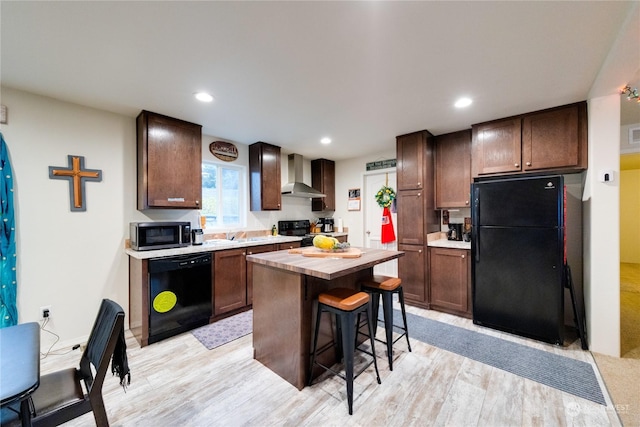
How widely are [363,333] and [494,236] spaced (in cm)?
175

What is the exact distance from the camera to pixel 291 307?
1.99 metres

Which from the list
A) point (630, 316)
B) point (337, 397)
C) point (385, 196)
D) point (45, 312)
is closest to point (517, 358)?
point (337, 397)

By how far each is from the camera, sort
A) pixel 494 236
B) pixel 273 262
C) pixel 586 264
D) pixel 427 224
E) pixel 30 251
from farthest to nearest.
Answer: pixel 427 224
pixel 494 236
pixel 586 264
pixel 30 251
pixel 273 262

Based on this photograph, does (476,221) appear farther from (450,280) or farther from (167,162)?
(167,162)

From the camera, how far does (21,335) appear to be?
4.26 feet

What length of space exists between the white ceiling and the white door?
75.9 inches

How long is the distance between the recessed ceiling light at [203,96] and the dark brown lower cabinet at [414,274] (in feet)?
9.85

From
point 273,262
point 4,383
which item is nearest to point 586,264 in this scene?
point 273,262

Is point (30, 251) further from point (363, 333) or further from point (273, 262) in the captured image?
point (363, 333)

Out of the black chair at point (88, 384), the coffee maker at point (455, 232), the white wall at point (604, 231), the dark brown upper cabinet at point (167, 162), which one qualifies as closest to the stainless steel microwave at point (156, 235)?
the dark brown upper cabinet at point (167, 162)

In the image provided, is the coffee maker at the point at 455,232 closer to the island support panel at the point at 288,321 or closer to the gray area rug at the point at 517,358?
the gray area rug at the point at 517,358

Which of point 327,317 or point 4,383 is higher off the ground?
point 4,383

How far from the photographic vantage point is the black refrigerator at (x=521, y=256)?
2.50 m

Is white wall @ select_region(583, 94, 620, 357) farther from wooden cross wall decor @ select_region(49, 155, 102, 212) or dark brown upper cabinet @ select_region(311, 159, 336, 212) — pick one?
wooden cross wall decor @ select_region(49, 155, 102, 212)
